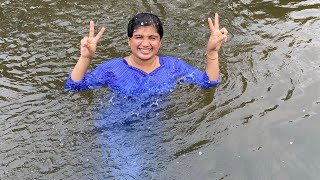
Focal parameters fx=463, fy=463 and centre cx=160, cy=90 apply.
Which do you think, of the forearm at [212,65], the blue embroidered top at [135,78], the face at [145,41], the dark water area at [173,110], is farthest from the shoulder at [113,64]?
the forearm at [212,65]

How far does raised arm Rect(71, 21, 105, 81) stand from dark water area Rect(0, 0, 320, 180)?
65cm

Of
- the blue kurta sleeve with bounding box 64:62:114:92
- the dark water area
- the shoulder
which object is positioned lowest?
the dark water area

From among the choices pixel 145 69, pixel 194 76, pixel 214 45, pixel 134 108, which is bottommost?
pixel 134 108

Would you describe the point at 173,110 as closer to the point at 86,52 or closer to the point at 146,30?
the point at 146,30

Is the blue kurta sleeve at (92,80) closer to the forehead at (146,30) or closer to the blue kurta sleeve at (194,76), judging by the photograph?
the forehead at (146,30)

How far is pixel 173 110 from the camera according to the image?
5059 mm

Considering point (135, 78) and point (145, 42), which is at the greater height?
point (145, 42)

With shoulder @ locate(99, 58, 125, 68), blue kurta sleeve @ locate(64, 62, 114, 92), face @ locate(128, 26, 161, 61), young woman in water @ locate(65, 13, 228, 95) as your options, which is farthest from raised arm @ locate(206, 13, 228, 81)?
blue kurta sleeve @ locate(64, 62, 114, 92)

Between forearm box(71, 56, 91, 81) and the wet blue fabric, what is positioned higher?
forearm box(71, 56, 91, 81)

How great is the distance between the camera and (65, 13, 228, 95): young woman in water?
4.40 metres

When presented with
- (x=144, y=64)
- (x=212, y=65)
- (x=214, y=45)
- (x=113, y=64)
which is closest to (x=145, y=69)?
(x=144, y=64)

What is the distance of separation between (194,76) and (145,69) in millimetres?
508

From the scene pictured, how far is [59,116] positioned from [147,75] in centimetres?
110

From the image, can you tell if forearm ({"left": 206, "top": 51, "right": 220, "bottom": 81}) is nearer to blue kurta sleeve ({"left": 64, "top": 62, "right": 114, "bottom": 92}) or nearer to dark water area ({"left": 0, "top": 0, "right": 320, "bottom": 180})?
dark water area ({"left": 0, "top": 0, "right": 320, "bottom": 180})
